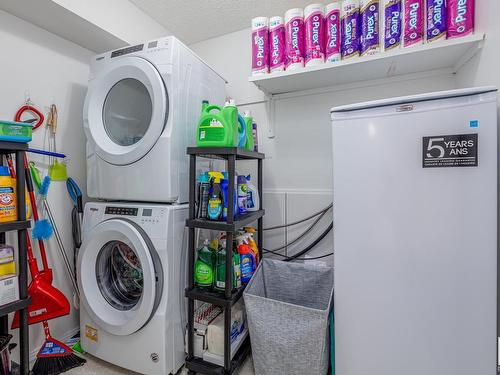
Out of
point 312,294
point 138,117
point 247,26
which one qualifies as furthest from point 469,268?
point 247,26

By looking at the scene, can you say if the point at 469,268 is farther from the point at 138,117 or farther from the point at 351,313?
the point at 138,117

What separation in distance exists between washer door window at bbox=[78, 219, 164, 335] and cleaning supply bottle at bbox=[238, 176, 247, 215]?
0.52 m

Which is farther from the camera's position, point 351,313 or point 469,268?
point 351,313

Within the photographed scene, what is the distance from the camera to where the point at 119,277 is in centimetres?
161

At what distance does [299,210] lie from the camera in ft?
6.17

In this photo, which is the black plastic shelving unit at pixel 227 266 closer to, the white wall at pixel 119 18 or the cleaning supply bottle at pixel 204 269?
the cleaning supply bottle at pixel 204 269

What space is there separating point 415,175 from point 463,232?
0.88 ft

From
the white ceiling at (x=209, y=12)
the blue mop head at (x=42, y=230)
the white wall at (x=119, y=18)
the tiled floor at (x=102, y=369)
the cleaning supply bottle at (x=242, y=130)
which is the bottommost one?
the tiled floor at (x=102, y=369)

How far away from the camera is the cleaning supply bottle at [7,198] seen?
1.08 meters

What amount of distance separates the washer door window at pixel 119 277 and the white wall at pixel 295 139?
38.2 inches

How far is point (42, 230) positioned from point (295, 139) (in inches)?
67.4

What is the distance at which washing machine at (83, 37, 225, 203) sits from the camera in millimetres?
1331

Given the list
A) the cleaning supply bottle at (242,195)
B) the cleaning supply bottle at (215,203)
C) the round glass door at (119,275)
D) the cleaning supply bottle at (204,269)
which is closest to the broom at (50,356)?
the round glass door at (119,275)

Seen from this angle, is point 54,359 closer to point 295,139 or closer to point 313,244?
point 313,244
